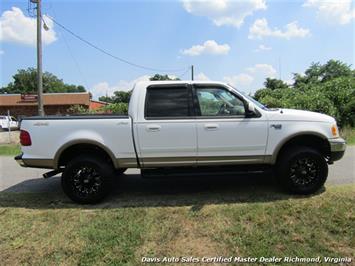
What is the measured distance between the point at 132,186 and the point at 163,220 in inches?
82.7

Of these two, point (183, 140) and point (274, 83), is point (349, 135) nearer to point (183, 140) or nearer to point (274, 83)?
point (183, 140)

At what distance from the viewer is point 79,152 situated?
6.16 m

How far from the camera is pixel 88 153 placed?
6.11m

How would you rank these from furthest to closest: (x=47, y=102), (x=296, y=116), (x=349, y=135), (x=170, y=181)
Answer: (x=47, y=102)
(x=349, y=135)
(x=170, y=181)
(x=296, y=116)

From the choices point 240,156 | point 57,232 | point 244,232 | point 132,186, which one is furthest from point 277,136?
point 57,232

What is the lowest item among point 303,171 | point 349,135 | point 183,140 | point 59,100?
point 349,135

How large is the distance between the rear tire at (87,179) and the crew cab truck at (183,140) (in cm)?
2

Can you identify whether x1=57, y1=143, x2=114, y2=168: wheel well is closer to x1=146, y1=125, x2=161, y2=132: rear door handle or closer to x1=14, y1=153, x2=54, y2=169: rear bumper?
x1=14, y1=153, x2=54, y2=169: rear bumper

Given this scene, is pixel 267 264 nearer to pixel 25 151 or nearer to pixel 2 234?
pixel 2 234

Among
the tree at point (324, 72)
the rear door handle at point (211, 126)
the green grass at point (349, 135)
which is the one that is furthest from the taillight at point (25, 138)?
the tree at point (324, 72)

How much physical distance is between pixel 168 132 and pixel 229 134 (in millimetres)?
1003

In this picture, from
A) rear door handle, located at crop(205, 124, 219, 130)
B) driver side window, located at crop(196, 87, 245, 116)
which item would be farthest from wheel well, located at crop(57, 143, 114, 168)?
driver side window, located at crop(196, 87, 245, 116)

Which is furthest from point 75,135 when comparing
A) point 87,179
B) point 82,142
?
point 87,179

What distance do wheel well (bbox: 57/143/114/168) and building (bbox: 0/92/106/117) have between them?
37.8 metres
